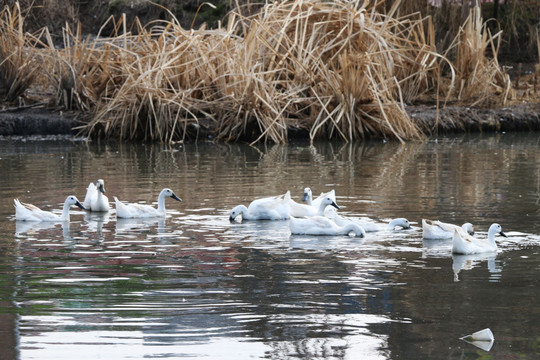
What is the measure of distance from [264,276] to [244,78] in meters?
12.5

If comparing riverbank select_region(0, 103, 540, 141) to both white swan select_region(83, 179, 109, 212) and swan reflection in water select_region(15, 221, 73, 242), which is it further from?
swan reflection in water select_region(15, 221, 73, 242)

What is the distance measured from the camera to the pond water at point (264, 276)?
20.6 feet

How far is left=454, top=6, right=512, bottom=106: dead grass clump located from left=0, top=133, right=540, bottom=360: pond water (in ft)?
28.5

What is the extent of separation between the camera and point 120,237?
10.2 m

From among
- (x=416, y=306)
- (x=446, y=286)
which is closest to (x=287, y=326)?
(x=416, y=306)

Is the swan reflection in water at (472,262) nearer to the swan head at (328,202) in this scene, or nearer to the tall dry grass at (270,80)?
the swan head at (328,202)

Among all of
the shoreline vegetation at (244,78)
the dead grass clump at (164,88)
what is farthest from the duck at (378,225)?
the dead grass clump at (164,88)

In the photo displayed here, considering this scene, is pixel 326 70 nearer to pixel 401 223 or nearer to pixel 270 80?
pixel 270 80

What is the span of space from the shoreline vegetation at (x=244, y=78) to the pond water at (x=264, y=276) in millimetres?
5454

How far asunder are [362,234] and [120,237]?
7.63 feet

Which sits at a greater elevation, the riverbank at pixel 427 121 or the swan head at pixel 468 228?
the riverbank at pixel 427 121

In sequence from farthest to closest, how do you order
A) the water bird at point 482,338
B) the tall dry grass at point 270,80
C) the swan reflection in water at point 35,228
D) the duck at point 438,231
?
the tall dry grass at point 270,80
the swan reflection in water at point 35,228
the duck at point 438,231
the water bird at point 482,338

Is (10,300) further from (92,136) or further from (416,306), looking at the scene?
(92,136)

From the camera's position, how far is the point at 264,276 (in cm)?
814
